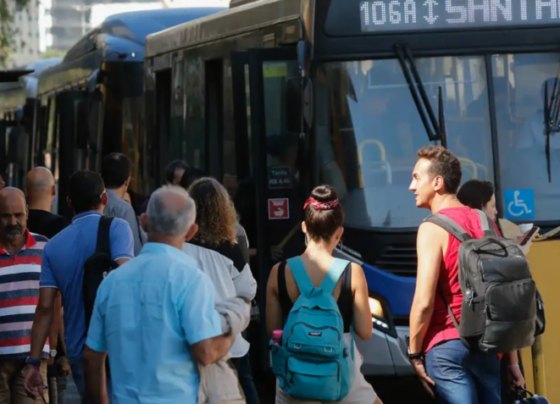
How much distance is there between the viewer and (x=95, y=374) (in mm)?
4773

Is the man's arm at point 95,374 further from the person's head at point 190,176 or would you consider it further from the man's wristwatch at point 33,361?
the person's head at point 190,176

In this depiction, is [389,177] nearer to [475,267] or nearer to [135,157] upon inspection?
[475,267]

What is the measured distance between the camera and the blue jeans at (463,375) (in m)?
5.66

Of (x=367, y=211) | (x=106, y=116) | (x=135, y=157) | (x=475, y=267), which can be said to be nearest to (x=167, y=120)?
(x=135, y=157)

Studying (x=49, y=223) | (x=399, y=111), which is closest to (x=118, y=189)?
(x=49, y=223)

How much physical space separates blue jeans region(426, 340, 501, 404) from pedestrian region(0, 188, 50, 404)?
2.14m

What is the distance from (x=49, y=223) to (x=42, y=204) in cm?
25

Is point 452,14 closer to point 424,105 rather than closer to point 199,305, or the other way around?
point 424,105

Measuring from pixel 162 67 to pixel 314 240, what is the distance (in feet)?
24.8

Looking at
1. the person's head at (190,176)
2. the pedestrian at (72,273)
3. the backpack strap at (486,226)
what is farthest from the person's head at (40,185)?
the person's head at (190,176)

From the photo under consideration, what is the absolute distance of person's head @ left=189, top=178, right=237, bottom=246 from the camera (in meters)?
5.91

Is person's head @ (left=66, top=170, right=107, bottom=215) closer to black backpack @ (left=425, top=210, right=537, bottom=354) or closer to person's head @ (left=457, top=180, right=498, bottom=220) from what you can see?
black backpack @ (left=425, top=210, right=537, bottom=354)

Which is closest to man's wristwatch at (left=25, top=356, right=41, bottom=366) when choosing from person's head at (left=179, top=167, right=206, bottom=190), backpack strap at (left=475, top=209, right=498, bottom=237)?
backpack strap at (left=475, top=209, right=498, bottom=237)

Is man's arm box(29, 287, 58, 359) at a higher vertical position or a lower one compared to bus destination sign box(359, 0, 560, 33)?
lower
